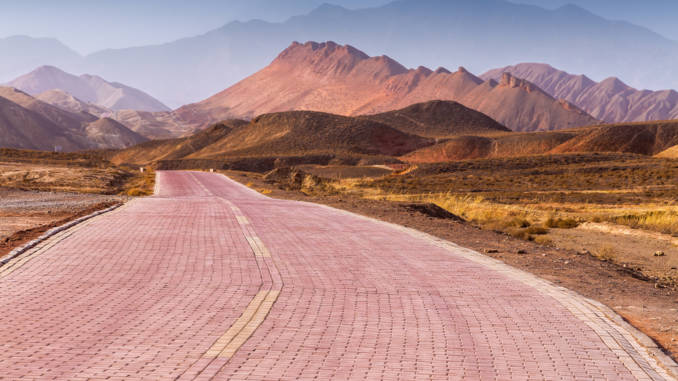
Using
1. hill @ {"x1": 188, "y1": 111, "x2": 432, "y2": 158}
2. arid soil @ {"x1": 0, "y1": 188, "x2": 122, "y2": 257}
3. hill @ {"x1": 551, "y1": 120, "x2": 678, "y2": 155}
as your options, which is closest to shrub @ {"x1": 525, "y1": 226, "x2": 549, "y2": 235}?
arid soil @ {"x1": 0, "y1": 188, "x2": 122, "y2": 257}

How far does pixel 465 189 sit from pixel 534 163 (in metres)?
21.6

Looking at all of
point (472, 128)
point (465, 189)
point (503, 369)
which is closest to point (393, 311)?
point (503, 369)

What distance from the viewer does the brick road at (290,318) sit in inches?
193

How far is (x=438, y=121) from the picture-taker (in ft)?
508

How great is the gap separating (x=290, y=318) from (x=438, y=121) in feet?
498

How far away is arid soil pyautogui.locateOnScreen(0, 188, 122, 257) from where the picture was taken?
40.5ft

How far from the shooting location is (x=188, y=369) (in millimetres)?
4719

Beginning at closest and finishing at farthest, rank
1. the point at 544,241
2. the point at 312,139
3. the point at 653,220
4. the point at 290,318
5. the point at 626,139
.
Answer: the point at 290,318 < the point at 544,241 < the point at 653,220 < the point at 626,139 < the point at 312,139

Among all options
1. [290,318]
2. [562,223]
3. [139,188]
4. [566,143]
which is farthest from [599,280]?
[566,143]

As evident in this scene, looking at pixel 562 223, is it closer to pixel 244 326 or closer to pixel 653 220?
pixel 653 220

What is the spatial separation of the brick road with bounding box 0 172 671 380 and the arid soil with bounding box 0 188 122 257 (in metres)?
1.77

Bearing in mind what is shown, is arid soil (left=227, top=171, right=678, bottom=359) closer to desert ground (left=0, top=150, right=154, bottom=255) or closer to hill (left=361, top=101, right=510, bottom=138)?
desert ground (left=0, top=150, right=154, bottom=255)

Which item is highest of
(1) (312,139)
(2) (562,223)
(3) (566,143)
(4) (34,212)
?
(3) (566,143)

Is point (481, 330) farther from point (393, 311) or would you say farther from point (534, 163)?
point (534, 163)
